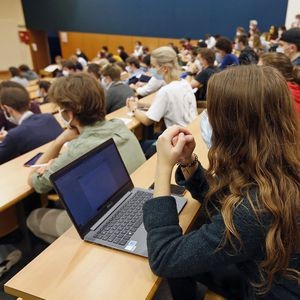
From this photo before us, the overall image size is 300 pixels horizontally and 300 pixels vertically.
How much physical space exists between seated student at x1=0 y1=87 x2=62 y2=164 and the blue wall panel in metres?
9.41

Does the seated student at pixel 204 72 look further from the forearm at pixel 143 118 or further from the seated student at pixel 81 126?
the seated student at pixel 81 126

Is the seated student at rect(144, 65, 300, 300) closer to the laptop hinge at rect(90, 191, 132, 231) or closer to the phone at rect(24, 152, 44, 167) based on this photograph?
the laptop hinge at rect(90, 191, 132, 231)

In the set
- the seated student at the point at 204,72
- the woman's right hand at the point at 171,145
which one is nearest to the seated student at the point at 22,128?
the woman's right hand at the point at 171,145

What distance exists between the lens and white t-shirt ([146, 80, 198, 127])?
287 centimetres

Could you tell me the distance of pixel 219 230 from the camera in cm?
90

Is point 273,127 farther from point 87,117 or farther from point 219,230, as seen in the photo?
point 87,117

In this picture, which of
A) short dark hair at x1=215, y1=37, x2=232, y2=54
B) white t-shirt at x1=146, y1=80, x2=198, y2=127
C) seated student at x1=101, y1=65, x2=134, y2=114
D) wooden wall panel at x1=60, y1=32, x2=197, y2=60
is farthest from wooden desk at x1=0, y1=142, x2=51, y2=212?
wooden wall panel at x1=60, y1=32, x2=197, y2=60

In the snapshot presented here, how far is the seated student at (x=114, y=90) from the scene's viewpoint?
12.8 feet

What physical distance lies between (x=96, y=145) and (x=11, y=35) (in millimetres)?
13322

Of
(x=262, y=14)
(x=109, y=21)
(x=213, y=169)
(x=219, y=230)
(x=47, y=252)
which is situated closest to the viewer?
(x=219, y=230)

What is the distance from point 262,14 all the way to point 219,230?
34.9 feet

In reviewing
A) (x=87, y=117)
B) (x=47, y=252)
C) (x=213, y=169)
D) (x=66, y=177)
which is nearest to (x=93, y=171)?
(x=66, y=177)

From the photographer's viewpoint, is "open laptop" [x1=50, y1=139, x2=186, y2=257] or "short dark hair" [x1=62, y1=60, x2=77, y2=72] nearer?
"open laptop" [x1=50, y1=139, x2=186, y2=257]

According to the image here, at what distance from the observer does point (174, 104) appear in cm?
289
